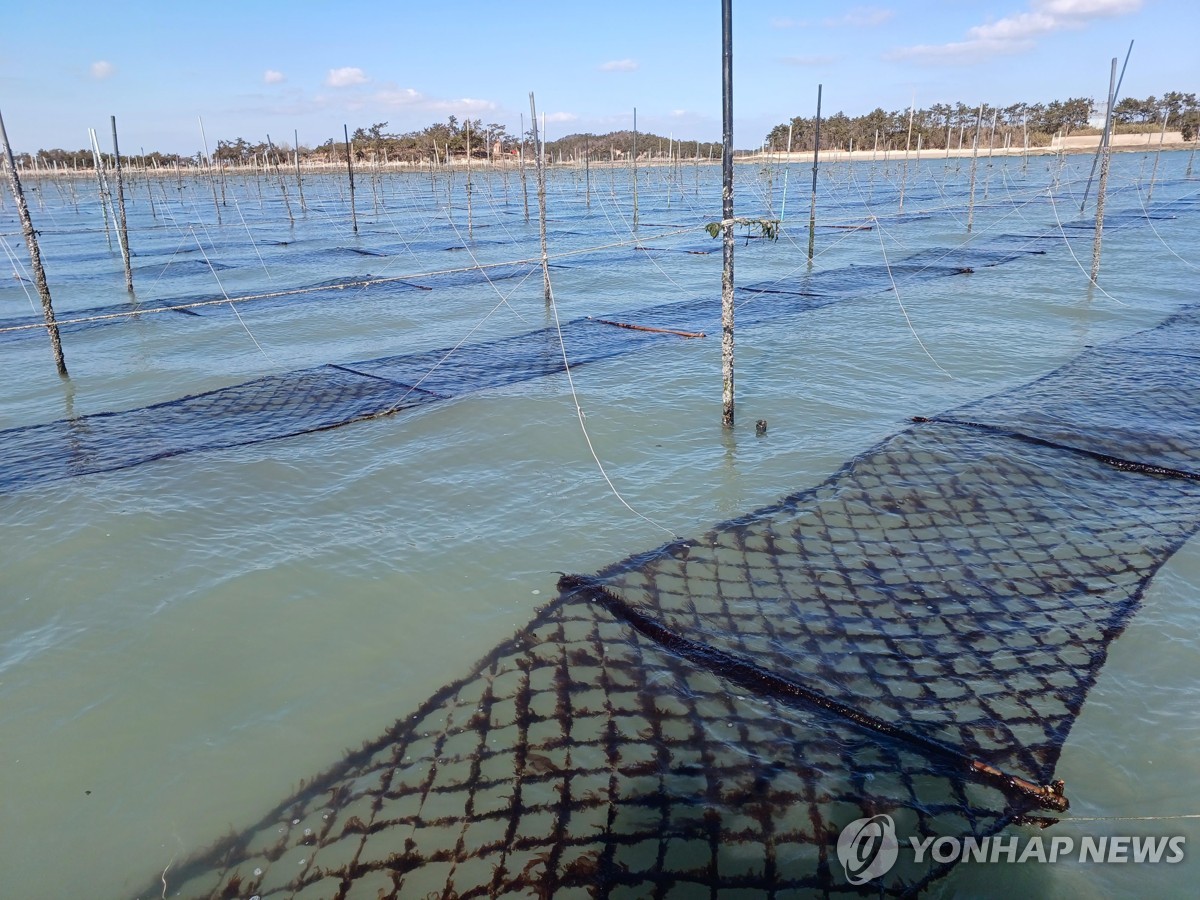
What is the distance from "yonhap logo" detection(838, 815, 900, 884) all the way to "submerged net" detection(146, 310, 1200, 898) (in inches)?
1.8

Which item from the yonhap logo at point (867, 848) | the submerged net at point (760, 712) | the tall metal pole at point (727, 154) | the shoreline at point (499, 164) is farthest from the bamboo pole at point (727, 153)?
the shoreline at point (499, 164)

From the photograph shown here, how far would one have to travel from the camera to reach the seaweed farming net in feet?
28.7

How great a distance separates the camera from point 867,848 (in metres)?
3.49

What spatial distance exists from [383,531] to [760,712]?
153 inches

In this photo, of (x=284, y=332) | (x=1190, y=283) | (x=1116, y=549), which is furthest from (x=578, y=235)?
(x=1116, y=549)

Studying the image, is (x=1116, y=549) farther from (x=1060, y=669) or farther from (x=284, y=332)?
(x=284, y=332)

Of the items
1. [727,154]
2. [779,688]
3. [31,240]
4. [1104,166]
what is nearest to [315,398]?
[31,240]

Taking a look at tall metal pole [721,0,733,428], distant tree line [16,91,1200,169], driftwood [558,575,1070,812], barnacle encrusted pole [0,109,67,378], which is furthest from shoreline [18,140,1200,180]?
driftwood [558,575,1070,812]

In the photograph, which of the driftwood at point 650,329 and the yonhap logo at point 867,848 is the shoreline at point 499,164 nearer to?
the driftwood at point 650,329

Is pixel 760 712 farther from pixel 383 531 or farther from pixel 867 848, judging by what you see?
pixel 383 531

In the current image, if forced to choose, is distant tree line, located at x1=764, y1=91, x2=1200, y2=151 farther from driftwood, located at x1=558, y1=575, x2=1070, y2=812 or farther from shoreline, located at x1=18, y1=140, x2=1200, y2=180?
driftwood, located at x1=558, y1=575, x2=1070, y2=812

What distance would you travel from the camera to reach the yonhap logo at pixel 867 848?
3383 millimetres

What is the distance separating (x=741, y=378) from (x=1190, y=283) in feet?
42.3

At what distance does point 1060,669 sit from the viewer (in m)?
4.61
